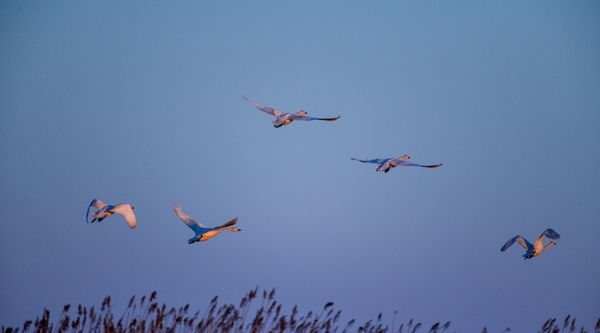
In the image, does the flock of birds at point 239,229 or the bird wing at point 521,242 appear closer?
the flock of birds at point 239,229

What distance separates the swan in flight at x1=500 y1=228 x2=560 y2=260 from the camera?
23.9 meters

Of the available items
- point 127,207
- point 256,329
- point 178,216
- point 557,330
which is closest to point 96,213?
point 127,207

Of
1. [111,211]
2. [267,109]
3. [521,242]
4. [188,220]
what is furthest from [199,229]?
[521,242]

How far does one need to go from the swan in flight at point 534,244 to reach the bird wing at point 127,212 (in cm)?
1007

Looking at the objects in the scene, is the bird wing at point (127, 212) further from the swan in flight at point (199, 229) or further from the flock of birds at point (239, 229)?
the swan in flight at point (199, 229)

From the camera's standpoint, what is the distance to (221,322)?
14242mm

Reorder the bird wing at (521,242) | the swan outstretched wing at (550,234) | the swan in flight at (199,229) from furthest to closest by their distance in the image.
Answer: the bird wing at (521,242)
the swan outstretched wing at (550,234)
the swan in flight at (199,229)

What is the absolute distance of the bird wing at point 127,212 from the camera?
2286 centimetres

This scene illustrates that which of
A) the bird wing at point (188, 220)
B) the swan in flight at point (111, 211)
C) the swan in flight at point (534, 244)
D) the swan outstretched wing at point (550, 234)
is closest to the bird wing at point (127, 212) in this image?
the swan in flight at point (111, 211)

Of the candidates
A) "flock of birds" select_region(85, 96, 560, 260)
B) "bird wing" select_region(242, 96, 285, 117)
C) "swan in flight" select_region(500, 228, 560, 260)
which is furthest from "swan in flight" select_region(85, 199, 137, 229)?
"swan in flight" select_region(500, 228, 560, 260)

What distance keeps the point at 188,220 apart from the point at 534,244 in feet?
32.4

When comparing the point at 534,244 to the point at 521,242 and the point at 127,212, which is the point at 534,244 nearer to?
the point at 521,242

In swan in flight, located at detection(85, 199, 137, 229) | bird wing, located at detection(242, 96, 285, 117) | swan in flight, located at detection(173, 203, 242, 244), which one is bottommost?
swan in flight, located at detection(173, 203, 242, 244)

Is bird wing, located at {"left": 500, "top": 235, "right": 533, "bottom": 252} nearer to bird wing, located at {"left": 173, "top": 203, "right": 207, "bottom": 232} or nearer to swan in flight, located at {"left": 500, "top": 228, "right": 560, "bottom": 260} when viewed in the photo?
swan in flight, located at {"left": 500, "top": 228, "right": 560, "bottom": 260}
